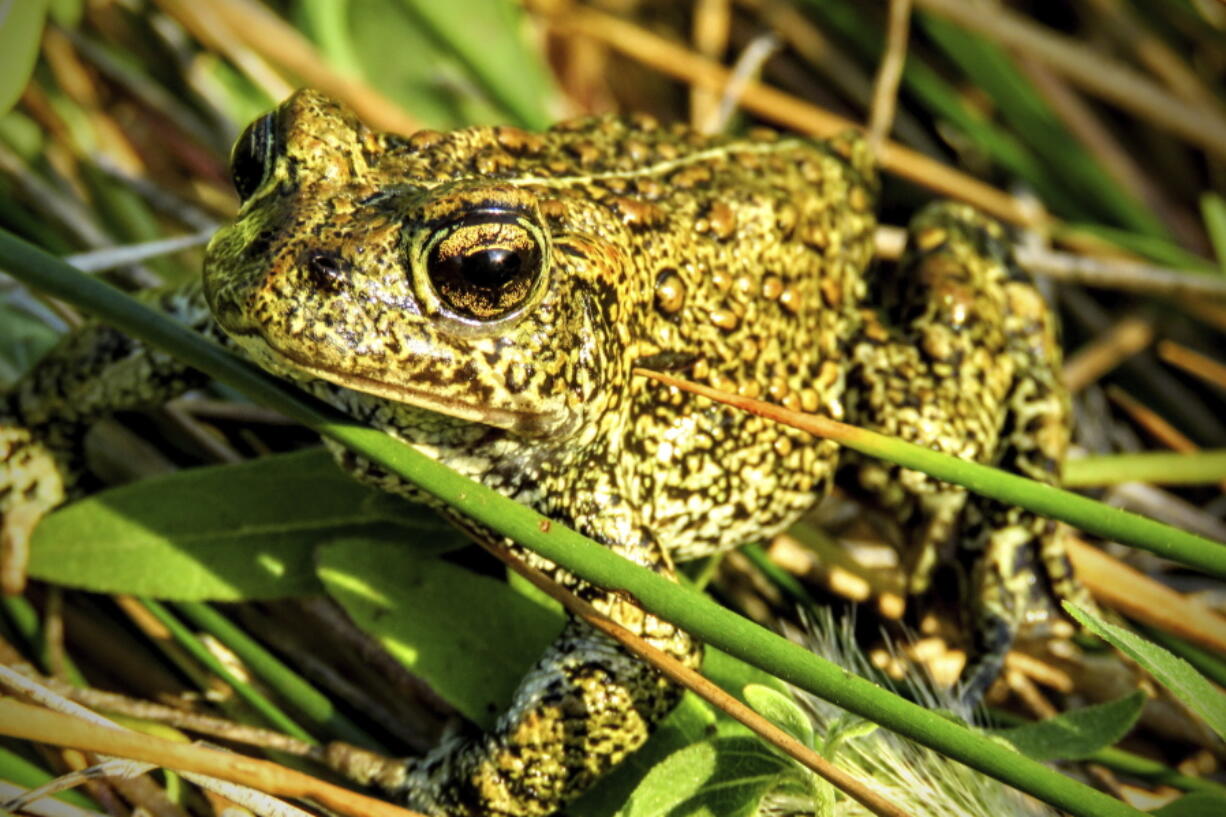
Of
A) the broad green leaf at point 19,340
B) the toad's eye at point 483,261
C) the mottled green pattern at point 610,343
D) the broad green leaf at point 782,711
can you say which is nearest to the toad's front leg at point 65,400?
the mottled green pattern at point 610,343

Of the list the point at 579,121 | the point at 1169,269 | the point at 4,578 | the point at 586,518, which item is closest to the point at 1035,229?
the point at 1169,269

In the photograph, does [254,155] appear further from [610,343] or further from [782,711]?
[782,711]

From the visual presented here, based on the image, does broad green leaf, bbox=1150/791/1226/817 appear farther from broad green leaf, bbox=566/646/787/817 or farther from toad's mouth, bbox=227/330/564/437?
toad's mouth, bbox=227/330/564/437

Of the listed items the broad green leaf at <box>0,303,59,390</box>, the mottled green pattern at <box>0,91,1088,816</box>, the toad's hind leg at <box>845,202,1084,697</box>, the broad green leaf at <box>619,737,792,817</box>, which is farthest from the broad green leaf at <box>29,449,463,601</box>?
the toad's hind leg at <box>845,202,1084,697</box>

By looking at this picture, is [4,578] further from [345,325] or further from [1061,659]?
[1061,659]

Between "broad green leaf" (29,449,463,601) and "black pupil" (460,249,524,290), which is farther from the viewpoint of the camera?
"broad green leaf" (29,449,463,601)

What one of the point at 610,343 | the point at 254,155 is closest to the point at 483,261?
the point at 610,343

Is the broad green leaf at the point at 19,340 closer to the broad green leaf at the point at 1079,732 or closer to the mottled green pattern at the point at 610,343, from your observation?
the mottled green pattern at the point at 610,343
